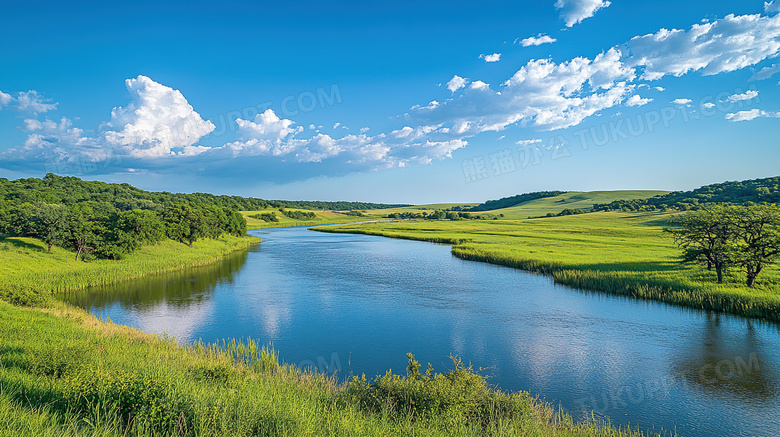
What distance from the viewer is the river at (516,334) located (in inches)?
476

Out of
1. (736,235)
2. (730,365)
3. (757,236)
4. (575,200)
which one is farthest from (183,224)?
(575,200)

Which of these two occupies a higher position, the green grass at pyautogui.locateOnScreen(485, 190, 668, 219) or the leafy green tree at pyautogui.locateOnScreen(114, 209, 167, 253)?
the green grass at pyautogui.locateOnScreen(485, 190, 668, 219)

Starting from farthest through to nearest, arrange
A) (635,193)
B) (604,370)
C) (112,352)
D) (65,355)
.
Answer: (635,193)
(604,370)
(112,352)
(65,355)

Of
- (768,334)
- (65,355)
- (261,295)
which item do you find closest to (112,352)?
(65,355)

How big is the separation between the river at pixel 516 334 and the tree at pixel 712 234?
575cm

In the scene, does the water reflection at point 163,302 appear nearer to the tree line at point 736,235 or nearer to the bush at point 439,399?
the bush at point 439,399

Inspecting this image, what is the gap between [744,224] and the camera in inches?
942

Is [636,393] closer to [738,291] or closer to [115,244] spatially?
[738,291]

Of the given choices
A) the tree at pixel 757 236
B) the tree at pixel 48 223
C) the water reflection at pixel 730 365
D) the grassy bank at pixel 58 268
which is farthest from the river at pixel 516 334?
the tree at pixel 48 223

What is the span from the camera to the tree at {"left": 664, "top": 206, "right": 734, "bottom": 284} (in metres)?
24.0

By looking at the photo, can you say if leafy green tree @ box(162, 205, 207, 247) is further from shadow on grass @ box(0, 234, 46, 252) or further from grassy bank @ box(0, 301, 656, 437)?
grassy bank @ box(0, 301, 656, 437)

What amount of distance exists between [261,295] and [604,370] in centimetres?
2185

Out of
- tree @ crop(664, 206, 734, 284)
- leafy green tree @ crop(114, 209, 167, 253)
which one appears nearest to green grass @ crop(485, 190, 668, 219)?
tree @ crop(664, 206, 734, 284)

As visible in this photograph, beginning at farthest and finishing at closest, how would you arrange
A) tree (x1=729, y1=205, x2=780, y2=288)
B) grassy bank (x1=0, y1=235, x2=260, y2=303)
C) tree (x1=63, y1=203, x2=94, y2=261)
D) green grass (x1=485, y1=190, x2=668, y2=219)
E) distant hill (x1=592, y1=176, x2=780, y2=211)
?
green grass (x1=485, y1=190, x2=668, y2=219) < distant hill (x1=592, y1=176, x2=780, y2=211) < tree (x1=63, y1=203, x2=94, y2=261) < tree (x1=729, y1=205, x2=780, y2=288) < grassy bank (x1=0, y1=235, x2=260, y2=303)
